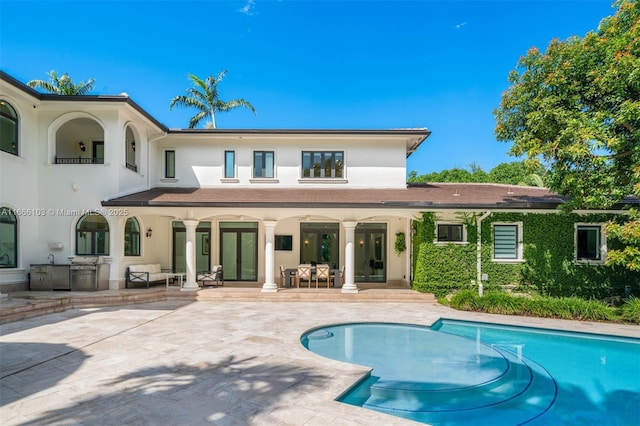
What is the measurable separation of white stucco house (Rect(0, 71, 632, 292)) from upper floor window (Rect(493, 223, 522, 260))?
42mm

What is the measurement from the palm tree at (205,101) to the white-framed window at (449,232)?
75.2 feet

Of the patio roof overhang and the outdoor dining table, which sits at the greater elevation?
the patio roof overhang

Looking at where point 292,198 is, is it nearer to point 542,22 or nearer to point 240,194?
point 240,194

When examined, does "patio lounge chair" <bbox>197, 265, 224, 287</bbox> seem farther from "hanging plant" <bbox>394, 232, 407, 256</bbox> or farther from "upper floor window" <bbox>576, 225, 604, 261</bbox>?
"upper floor window" <bbox>576, 225, 604, 261</bbox>

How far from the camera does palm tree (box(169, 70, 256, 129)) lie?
29.2m

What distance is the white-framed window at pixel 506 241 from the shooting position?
12992 mm

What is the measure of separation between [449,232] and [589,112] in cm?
583

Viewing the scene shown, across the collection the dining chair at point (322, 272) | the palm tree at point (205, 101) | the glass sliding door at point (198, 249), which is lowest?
the dining chair at point (322, 272)

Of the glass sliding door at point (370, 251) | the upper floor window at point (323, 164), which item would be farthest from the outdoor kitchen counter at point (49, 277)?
the glass sliding door at point (370, 251)

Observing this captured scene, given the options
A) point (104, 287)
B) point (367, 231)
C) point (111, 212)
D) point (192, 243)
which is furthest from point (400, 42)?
point (104, 287)

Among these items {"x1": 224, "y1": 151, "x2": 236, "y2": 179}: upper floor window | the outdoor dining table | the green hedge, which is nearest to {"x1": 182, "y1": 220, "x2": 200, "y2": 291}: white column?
{"x1": 224, "y1": 151, "x2": 236, "y2": 179}: upper floor window

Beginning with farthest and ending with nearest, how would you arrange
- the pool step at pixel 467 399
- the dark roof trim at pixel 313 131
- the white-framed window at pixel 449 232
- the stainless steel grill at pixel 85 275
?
the dark roof trim at pixel 313 131
the white-framed window at pixel 449 232
the stainless steel grill at pixel 85 275
the pool step at pixel 467 399

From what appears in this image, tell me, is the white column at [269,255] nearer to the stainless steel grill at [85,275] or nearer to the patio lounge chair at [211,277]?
the patio lounge chair at [211,277]

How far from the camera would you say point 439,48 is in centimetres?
2050
